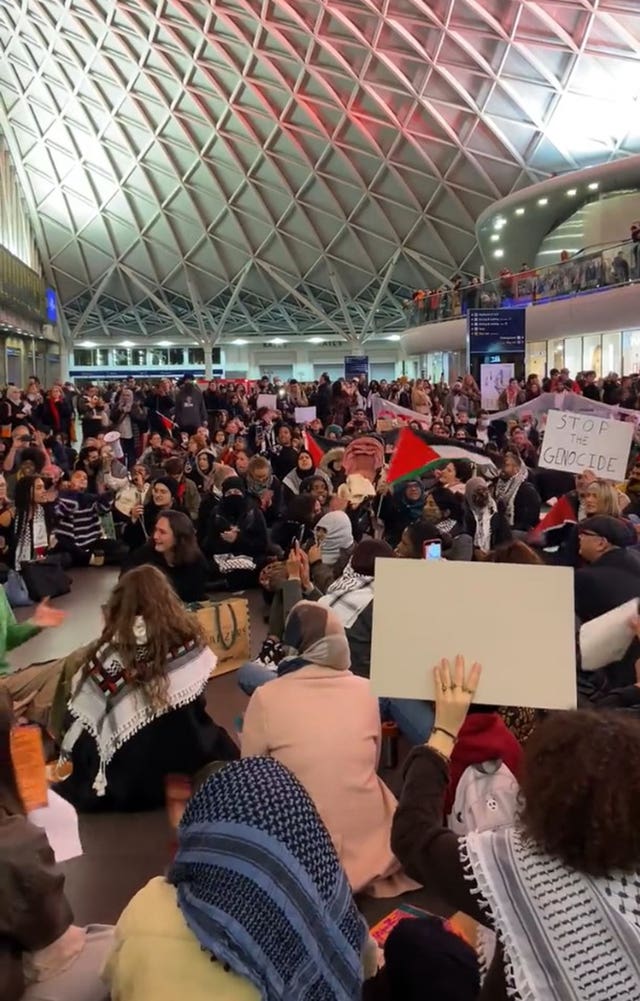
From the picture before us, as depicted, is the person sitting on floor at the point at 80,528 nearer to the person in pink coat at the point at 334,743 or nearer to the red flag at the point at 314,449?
the red flag at the point at 314,449

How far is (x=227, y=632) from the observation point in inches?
288

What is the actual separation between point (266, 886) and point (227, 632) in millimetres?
5354

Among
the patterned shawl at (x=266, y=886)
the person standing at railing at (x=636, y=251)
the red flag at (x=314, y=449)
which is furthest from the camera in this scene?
the person standing at railing at (x=636, y=251)

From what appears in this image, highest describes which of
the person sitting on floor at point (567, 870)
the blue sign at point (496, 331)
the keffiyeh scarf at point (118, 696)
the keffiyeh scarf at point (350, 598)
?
the blue sign at point (496, 331)

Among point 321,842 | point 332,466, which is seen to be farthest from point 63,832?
point 332,466

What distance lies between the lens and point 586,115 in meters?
31.7

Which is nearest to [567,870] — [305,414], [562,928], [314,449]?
[562,928]

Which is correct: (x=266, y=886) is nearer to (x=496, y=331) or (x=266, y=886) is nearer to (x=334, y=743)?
(x=334, y=743)

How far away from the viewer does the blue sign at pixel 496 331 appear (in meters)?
19.1

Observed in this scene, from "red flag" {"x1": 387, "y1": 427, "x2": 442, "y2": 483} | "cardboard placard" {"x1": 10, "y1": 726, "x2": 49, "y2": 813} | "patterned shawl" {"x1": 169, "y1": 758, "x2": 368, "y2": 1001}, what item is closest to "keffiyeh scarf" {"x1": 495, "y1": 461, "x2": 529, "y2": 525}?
"red flag" {"x1": 387, "y1": 427, "x2": 442, "y2": 483}

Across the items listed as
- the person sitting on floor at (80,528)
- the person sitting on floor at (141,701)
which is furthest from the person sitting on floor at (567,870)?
the person sitting on floor at (80,528)

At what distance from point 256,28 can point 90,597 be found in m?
34.1

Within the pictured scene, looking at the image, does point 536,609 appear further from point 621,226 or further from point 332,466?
point 621,226

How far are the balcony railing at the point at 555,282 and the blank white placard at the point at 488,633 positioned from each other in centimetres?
1888
